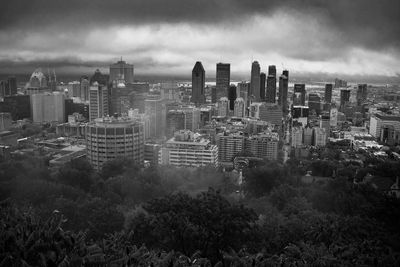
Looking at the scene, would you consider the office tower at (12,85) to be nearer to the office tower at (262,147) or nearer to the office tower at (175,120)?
the office tower at (175,120)

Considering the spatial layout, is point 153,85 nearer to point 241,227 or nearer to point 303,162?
point 303,162

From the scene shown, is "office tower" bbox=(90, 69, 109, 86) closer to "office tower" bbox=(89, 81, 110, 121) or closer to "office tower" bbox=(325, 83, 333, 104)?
"office tower" bbox=(89, 81, 110, 121)

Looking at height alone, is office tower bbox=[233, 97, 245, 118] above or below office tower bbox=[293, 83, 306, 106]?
below

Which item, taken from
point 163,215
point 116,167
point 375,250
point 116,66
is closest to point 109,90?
point 116,66

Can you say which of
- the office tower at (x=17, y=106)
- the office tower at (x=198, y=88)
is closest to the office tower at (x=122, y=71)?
the office tower at (x=198, y=88)

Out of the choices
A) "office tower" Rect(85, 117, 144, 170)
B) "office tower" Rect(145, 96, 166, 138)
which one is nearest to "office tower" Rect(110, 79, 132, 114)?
"office tower" Rect(145, 96, 166, 138)
